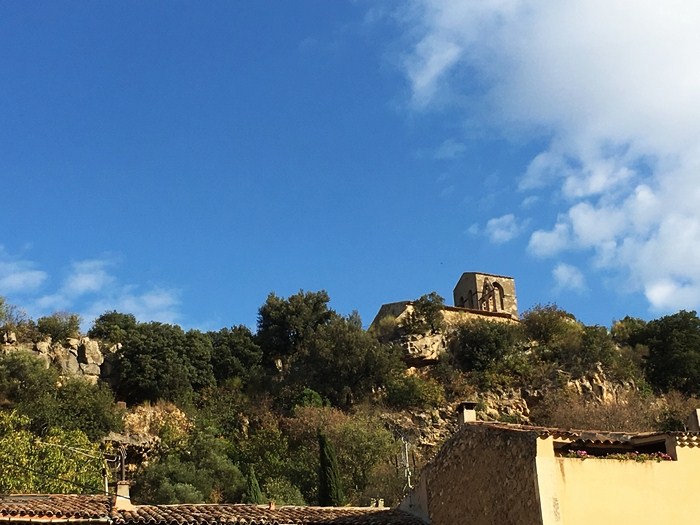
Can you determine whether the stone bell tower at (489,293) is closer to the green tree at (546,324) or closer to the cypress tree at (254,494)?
the green tree at (546,324)

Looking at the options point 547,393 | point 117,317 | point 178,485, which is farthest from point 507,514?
point 117,317

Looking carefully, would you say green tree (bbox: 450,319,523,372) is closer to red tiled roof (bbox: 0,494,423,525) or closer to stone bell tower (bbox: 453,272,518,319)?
stone bell tower (bbox: 453,272,518,319)

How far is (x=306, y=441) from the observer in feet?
141

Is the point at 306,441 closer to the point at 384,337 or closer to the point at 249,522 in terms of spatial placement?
the point at 384,337

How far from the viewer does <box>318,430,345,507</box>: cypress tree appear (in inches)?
1308

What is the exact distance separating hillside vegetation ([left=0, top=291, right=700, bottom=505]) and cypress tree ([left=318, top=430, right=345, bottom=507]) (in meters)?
0.18

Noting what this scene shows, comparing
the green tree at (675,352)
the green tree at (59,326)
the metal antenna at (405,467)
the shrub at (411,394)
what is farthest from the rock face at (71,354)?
the green tree at (675,352)

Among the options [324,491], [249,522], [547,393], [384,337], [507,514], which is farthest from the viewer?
[384,337]

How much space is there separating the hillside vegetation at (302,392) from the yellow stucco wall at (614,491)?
18595 mm

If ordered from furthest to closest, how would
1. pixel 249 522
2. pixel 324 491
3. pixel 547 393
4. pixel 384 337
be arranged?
pixel 384 337 < pixel 547 393 < pixel 324 491 < pixel 249 522

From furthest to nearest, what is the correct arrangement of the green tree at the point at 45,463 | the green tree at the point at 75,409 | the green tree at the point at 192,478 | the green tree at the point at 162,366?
the green tree at the point at 162,366 < the green tree at the point at 75,409 < the green tree at the point at 192,478 < the green tree at the point at 45,463

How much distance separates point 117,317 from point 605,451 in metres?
42.9

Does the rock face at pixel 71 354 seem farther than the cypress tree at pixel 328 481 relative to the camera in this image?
Yes

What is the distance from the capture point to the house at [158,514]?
1953 centimetres
